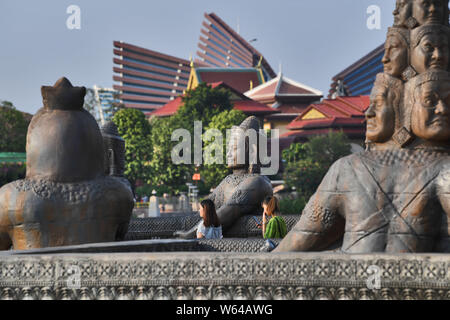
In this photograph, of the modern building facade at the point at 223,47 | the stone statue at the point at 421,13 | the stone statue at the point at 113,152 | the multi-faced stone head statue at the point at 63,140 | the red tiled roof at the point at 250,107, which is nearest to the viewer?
the stone statue at the point at 421,13

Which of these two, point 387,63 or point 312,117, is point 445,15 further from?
point 312,117

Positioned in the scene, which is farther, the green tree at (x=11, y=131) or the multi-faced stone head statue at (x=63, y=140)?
the green tree at (x=11, y=131)

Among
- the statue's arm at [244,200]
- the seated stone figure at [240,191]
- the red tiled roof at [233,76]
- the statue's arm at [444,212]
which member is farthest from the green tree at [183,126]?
the statue's arm at [444,212]

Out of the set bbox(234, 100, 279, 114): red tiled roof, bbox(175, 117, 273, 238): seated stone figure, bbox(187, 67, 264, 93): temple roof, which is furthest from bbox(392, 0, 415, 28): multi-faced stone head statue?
bbox(187, 67, 264, 93): temple roof

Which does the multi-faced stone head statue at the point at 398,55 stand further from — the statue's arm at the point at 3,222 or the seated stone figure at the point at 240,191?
the seated stone figure at the point at 240,191

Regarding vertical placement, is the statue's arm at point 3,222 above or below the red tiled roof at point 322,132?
below

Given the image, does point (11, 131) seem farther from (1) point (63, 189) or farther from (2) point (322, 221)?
(2) point (322, 221)

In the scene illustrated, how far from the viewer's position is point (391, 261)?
10.4 ft

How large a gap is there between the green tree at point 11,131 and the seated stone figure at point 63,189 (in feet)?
125

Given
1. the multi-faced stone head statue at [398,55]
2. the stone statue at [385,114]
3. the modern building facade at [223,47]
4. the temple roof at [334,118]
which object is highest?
the modern building facade at [223,47]

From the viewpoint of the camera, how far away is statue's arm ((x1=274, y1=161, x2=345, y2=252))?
4.09m

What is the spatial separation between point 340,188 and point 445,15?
1346mm

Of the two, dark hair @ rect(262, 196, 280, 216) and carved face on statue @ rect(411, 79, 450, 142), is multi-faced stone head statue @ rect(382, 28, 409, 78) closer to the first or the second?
carved face on statue @ rect(411, 79, 450, 142)

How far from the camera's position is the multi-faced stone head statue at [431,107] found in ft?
13.1
